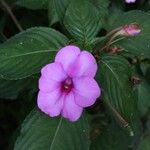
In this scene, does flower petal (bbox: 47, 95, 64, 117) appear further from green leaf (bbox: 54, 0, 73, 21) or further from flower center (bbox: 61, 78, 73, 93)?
green leaf (bbox: 54, 0, 73, 21)

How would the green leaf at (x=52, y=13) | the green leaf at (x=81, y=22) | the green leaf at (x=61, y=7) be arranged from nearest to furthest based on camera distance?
the green leaf at (x=81, y=22) < the green leaf at (x=61, y=7) < the green leaf at (x=52, y=13)

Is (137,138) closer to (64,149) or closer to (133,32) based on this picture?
(64,149)

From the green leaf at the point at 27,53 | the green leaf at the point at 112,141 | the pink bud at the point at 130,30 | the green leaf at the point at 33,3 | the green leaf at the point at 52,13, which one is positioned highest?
the pink bud at the point at 130,30

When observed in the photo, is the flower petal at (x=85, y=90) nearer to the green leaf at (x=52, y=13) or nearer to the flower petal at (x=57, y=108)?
the flower petal at (x=57, y=108)

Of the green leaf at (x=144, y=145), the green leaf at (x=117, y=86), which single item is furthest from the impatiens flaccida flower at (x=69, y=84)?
the green leaf at (x=144, y=145)

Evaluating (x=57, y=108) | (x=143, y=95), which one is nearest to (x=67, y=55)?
(x=57, y=108)

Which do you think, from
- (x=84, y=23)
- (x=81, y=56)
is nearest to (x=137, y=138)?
(x=84, y=23)

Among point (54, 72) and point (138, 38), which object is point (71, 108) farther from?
point (138, 38)

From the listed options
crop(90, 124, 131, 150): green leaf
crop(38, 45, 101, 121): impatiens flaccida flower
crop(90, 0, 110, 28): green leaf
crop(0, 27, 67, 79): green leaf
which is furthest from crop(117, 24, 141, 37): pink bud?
crop(90, 124, 131, 150): green leaf

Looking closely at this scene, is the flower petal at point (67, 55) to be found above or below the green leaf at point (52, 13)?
above
